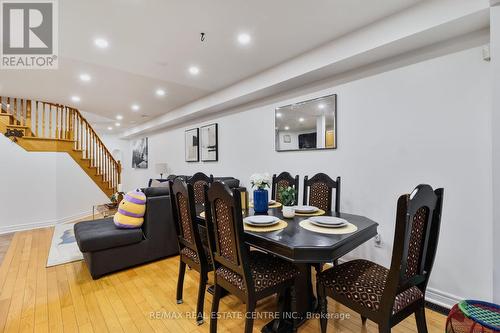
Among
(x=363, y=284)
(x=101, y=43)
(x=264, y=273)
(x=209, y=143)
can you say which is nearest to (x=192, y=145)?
(x=209, y=143)

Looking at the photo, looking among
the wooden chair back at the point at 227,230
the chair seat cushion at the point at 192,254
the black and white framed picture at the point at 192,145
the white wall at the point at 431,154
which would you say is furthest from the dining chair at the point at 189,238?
the black and white framed picture at the point at 192,145

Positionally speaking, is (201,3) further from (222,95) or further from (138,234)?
(138,234)

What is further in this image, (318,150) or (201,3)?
(318,150)

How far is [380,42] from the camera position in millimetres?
2191

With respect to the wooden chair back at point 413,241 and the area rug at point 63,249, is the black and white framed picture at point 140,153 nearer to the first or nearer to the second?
the area rug at point 63,249

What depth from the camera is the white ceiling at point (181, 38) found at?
6.66 feet

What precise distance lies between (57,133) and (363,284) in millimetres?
6674

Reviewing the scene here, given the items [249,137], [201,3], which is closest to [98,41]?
[201,3]

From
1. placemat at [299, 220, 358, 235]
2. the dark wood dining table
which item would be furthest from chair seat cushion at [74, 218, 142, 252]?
placemat at [299, 220, 358, 235]

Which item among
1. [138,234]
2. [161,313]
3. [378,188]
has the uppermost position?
[378,188]

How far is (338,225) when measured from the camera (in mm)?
1657

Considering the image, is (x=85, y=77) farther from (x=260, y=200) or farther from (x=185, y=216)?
(x=260, y=200)

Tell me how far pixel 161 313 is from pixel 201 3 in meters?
2.65

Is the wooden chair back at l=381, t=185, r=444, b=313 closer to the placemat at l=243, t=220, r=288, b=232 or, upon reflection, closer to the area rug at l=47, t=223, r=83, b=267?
the placemat at l=243, t=220, r=288, b=232
